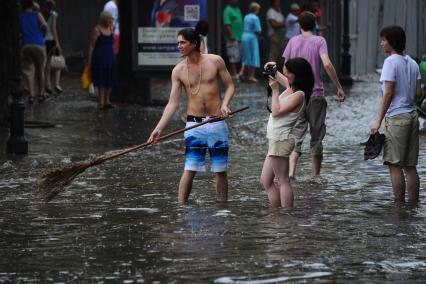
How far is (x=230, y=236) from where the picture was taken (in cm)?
1028

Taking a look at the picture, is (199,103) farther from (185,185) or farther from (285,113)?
(285,113)

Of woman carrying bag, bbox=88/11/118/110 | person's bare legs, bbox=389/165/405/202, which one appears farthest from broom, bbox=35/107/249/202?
woman carrying bag, bbox=88/11/118/110

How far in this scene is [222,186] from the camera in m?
12.2

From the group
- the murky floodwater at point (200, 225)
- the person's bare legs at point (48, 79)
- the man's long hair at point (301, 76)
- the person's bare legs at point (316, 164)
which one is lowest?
the murky floodwater at point (200, 225)

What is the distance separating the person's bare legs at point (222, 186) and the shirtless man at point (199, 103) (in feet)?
0.09

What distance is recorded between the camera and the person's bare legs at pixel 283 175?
11570 millimetres

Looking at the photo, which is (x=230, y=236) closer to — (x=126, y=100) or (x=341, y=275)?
(x=341, y=275)

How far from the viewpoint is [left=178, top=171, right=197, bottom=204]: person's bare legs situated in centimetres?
1207

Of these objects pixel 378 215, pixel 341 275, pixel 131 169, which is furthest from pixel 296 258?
pixel 131 169

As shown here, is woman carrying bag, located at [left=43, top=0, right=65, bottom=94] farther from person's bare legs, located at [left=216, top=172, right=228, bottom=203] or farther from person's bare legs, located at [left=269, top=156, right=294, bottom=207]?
person's bare legs, located at [left=269, top=156, right=294, bottom=207]

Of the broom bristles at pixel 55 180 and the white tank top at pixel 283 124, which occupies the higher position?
the white tank top at pixel 283 124

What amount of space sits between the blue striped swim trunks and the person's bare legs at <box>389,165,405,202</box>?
5.08 ft

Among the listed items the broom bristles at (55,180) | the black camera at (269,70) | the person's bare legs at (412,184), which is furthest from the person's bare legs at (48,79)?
the black camera at (269,70)

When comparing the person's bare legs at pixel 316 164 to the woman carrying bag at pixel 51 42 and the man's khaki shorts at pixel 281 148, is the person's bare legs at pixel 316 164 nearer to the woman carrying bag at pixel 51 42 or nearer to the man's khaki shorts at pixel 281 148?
the man's khaki shorts at pixel 281 148
